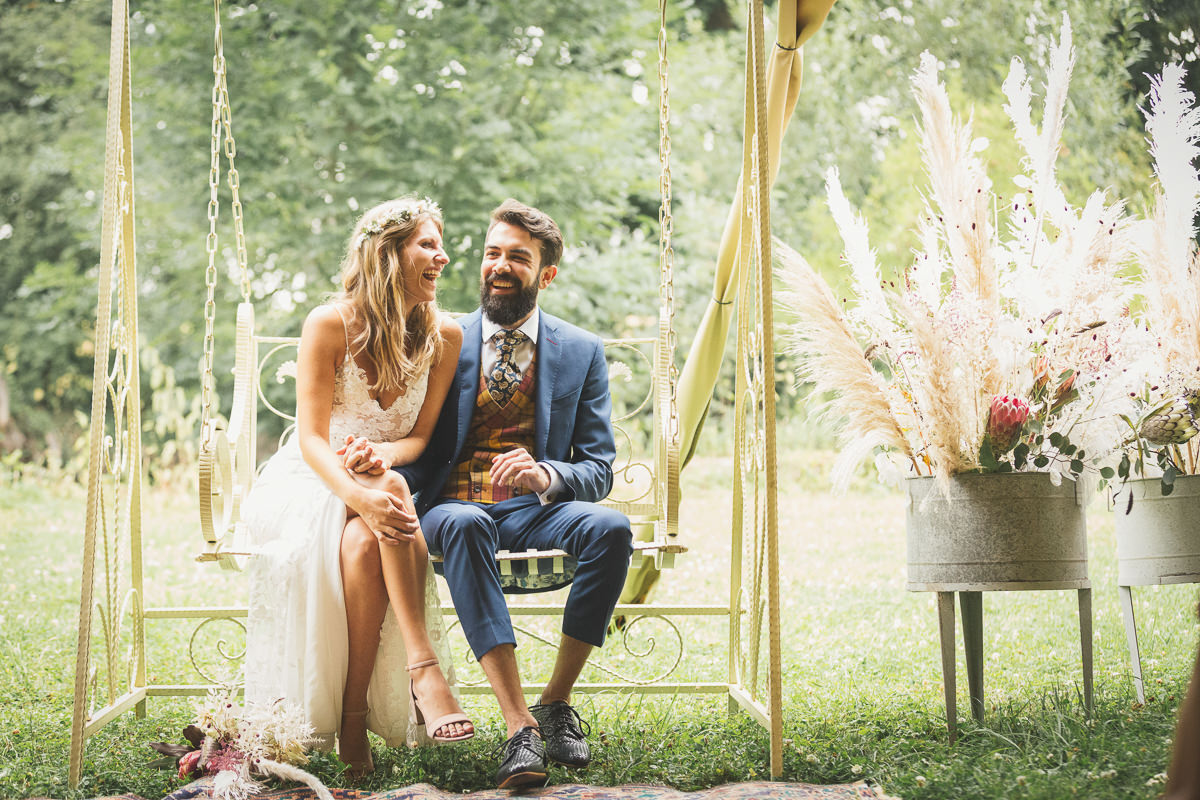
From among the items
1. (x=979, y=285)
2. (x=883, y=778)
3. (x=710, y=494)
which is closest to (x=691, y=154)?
(x=710, y=494)

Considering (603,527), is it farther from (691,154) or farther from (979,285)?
(691,154)

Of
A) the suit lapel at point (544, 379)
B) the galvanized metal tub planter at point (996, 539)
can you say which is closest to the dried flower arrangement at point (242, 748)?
the suit lapel at point (544, 379)

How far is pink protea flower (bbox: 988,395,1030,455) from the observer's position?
111 inches

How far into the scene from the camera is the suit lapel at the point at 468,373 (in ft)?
10.6

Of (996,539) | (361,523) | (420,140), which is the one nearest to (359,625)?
(361,523)

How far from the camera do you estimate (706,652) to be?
16.5 ft

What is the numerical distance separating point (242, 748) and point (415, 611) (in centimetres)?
51

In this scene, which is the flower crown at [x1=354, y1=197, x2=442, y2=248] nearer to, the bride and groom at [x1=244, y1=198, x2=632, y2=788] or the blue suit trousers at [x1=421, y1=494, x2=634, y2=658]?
the bride and groom at [x1=244, y1=198, x2=632, y2=788]

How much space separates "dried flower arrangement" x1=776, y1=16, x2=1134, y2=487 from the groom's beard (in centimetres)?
83

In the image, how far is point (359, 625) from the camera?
2803 millimetres

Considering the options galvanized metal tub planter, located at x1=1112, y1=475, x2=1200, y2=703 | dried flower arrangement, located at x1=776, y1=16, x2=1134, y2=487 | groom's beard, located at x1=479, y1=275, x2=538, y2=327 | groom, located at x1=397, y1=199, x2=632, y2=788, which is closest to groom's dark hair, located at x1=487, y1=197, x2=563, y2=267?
groom, located at x1=397, y1=199, x2=632, y2=788

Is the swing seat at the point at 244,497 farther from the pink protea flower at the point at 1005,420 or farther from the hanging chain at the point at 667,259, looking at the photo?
the pink protea flower at the point at 1005,420

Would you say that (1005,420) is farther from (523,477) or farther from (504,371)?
(504,371)

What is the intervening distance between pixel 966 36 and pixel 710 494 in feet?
15.6
